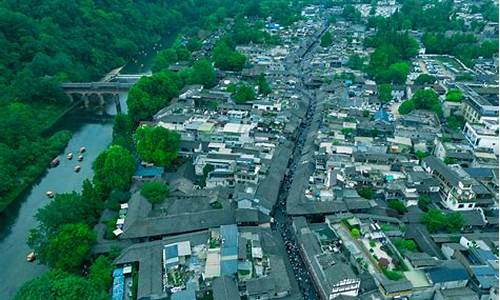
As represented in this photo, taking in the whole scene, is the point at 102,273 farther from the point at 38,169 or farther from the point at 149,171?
the point at 38,169

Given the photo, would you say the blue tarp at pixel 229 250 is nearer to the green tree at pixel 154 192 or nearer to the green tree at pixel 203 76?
the green tree at pixel 154 192

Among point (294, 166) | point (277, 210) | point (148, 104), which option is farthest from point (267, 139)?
point (148, 104)

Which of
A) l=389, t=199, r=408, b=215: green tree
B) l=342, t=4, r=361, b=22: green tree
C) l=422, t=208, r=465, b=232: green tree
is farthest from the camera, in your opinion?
l=342, t=4, r=361, b=22: green tree

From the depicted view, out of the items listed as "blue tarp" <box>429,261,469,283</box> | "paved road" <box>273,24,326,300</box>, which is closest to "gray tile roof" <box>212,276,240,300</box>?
"paved road" <box>273,24,326,300</box>

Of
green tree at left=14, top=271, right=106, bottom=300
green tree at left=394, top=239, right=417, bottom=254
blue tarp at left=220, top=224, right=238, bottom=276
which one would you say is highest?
green tree at left=14, top=271, right=106, bottom=300

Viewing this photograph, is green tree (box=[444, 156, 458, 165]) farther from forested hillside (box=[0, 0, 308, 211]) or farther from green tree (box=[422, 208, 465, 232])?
forested hillside (box=[0, 0, 308, 211])

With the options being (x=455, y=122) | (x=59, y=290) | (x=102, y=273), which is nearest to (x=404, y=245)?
(x=102, y=273)

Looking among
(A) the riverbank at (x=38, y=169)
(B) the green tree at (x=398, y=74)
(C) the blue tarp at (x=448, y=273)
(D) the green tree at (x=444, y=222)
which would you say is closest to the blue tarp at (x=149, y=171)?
(A) the riverbank at (x=38, y=169)
